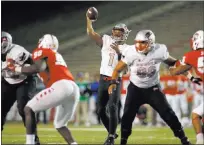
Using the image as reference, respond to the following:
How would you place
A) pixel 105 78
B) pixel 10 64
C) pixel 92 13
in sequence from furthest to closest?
pixel 92 13 → pixel 105 78 → pixel 10 64

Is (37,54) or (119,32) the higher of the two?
(119,32)

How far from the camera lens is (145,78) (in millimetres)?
6723

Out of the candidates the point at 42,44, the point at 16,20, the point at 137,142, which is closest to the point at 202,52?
the point at 42,44

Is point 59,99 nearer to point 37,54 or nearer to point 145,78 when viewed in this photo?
point 37,54

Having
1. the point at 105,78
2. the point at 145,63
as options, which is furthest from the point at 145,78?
the point at 105,78

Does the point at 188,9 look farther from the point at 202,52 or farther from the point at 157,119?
the point at 202,52

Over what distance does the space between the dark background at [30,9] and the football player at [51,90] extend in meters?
14.8

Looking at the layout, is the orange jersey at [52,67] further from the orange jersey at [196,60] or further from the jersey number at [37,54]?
the orange jersey at [196,60]

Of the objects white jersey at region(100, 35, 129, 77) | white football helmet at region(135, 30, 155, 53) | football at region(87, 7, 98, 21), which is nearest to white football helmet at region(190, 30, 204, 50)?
white football helmet at region(135, 30, 155, 53)

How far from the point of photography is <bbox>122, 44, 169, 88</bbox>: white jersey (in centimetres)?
664

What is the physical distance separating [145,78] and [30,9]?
15.5 meters

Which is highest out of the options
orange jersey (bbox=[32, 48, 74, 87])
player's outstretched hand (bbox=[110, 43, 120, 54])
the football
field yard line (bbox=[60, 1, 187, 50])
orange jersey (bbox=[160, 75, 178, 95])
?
field yard line (bbox=[60, 1, 187, 50])

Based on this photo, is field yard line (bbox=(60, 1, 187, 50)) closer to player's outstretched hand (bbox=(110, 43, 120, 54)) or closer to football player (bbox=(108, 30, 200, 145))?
player's outstretched hand (bbox=(110, 43, 120, 54))

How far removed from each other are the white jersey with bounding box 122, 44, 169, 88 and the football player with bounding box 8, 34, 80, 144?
2.43 feet
